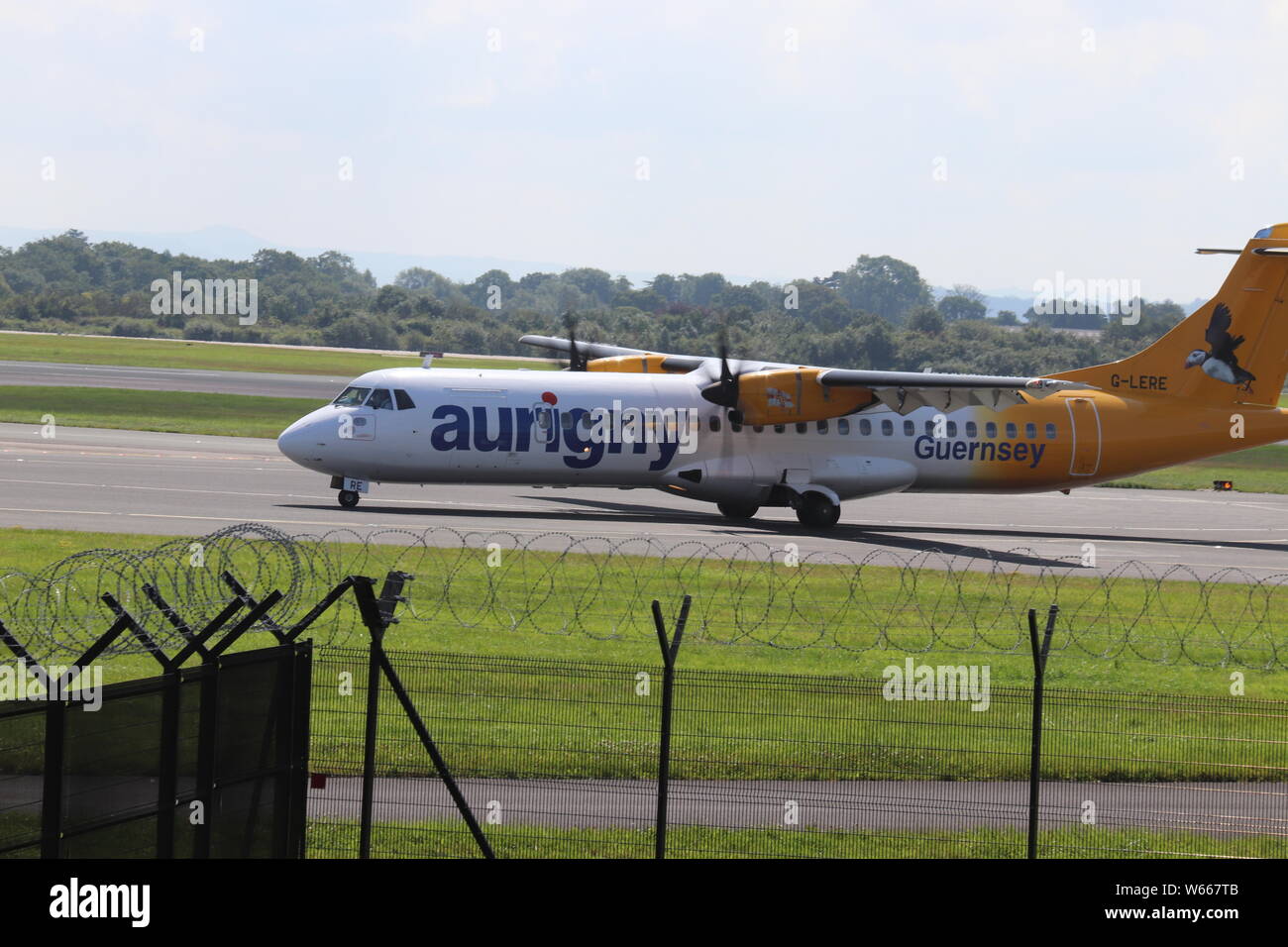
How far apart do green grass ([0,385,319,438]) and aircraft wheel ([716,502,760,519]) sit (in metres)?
27.8

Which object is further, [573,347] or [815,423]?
[573,347]

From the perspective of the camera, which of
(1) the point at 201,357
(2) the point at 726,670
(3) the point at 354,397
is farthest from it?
(1) the point at 201,357

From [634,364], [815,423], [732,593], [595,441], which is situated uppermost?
[634,364]

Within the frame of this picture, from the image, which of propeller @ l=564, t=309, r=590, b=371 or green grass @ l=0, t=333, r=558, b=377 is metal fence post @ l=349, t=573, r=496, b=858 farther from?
green grass @ l=0, t=333, r=558, b=377

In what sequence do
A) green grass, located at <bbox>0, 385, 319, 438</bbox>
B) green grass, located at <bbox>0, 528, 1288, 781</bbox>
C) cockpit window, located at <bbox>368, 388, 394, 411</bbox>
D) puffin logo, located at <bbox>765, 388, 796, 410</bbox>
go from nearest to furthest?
green grass, located at <bbox>0, 528, 1288, 781</bbox> → cockpit window, located at <bbox>368, 388, 394, 411</bbox> → puffin logo, located at <bbox>765, 388, 796, 410</bbox> → green grass, located at <bbox>0, 385, 319, 438</bbox>

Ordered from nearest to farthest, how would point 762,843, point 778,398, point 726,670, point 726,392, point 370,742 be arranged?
1. point 370,742
2. point 762,843
3. point 726,670
4. point 726,392
5. point 778,398

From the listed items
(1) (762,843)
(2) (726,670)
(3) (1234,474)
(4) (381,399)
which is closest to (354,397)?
(4) (381,399)

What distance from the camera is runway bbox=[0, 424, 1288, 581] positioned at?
1268 inches

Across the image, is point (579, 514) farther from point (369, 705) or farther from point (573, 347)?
point (369, 705)

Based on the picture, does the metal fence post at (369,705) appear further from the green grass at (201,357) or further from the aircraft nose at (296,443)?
the green grass at (201,357)

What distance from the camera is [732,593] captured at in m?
25.2

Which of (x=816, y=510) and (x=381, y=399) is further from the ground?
(x=381, y=399)

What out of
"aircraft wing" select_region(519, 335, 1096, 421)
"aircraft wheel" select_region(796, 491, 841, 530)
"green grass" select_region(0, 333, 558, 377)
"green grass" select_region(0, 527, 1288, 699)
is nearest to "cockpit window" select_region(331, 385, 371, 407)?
"green grass" select_region(0, 527, 1288, 699)

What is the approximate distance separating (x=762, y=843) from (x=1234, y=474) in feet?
196
